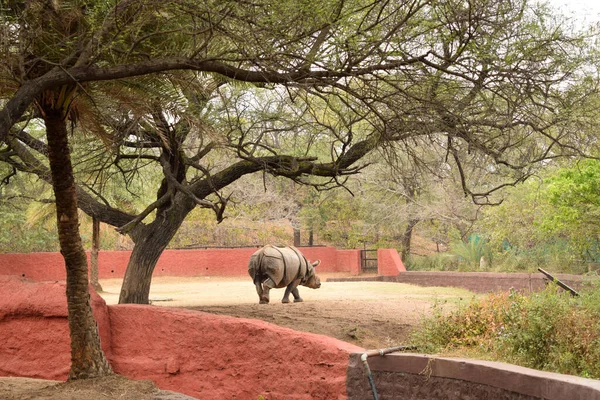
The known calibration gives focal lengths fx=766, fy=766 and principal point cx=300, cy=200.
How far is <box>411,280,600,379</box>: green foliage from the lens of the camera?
6.20 meters

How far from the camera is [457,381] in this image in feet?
21.2

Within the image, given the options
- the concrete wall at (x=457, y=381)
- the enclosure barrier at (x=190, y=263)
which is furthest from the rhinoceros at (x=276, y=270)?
the enclosure barrier at (x=190, y=263)

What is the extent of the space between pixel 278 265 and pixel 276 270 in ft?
0.53

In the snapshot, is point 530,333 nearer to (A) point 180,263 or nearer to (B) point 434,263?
(B) point 434,263

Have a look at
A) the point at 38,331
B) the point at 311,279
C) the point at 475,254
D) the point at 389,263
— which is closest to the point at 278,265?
the point at 311,279

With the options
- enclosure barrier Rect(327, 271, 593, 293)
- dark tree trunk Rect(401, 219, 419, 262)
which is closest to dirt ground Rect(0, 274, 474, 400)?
enclosure barrier Rect(327, 271, 593, 293)

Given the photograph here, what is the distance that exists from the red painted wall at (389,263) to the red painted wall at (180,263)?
4276mm

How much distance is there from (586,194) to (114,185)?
12682 mm

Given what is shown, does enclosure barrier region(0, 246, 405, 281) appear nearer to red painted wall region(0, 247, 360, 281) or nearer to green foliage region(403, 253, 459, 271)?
red painted wall region(0, 247, 360, 281)

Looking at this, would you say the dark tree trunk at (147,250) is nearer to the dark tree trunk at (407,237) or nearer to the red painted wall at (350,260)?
the red painted wall at (350,260)

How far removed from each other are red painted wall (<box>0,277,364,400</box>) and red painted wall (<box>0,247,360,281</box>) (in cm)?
2523

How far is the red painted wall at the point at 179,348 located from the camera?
26.6ft

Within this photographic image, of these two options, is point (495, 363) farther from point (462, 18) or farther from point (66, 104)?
point (66, 104)

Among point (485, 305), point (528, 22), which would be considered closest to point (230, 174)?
point (528, 22)
